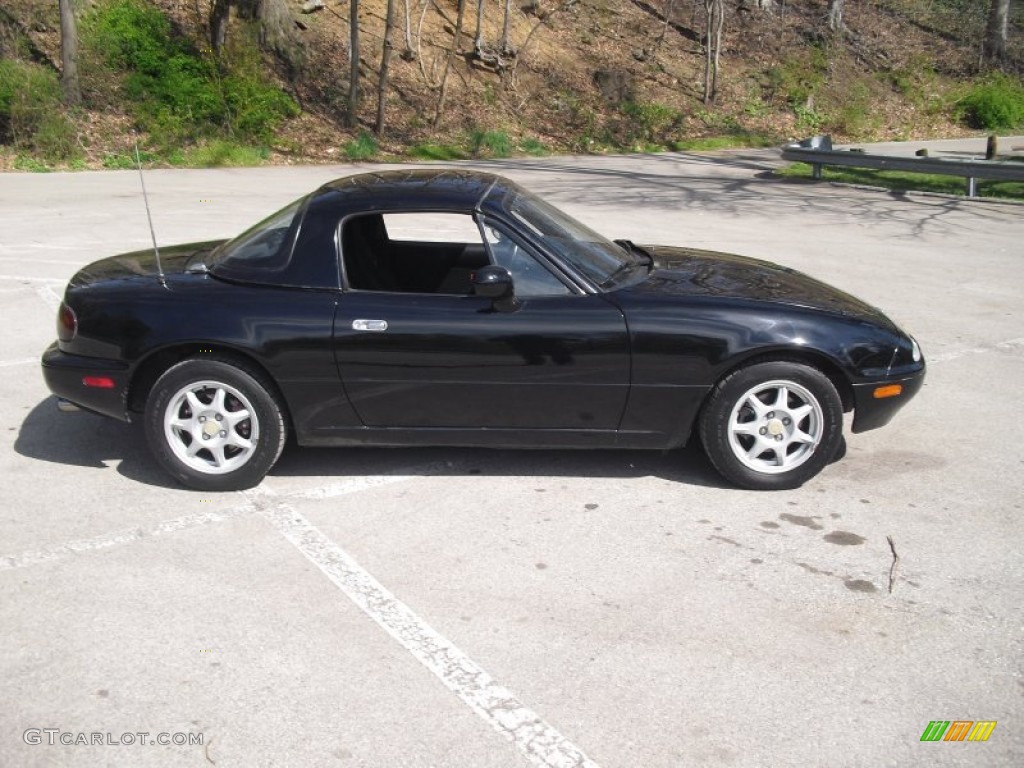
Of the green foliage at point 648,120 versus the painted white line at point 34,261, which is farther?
the green foliage at point 648,120

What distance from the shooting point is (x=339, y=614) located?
398cm

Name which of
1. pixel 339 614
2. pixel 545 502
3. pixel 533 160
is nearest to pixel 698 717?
pixel 339 614

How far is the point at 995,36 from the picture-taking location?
34.1 m

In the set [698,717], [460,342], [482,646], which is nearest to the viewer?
[698,717]

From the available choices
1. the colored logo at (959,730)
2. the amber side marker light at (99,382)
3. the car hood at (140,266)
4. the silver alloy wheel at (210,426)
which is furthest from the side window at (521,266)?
the colored logo at (959,730)

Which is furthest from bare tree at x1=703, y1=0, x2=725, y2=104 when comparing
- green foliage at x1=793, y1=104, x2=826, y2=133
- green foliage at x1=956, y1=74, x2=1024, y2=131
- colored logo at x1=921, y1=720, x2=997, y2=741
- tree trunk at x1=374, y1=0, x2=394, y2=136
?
colored logo at x1=921, y1=720, x2=997, y2=741

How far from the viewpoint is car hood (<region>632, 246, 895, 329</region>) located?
5.21 meters

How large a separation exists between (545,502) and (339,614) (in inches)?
53.3

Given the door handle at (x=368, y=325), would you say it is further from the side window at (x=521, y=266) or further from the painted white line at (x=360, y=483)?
the painted white line at (x=360, y=483)

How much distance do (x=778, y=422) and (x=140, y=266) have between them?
3398mm

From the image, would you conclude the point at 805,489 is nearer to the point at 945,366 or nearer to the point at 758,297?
the point at 758,297

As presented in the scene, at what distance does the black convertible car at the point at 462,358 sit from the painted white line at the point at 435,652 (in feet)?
2.01

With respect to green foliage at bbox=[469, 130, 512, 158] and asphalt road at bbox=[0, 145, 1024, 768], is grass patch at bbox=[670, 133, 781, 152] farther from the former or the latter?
asphalt road at bbox=[0, 145, 1024, 768]

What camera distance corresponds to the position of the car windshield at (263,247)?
5.14 meters
